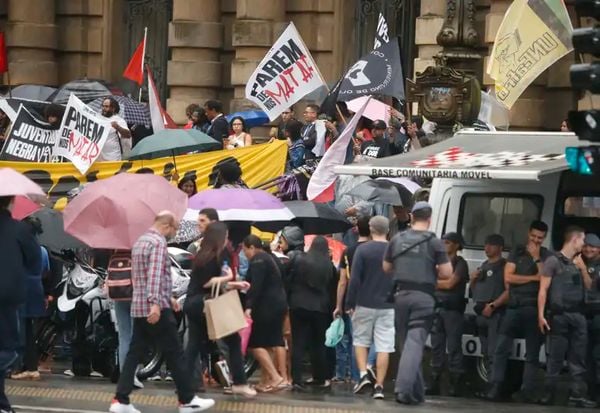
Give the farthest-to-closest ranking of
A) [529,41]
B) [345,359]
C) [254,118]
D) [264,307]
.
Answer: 1. [254,118]
2. [529,41]
3. [345,359]
4. [264,307]

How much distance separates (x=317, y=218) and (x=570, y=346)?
3.20 metres

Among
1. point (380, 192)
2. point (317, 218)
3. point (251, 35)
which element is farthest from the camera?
point (251, 35)

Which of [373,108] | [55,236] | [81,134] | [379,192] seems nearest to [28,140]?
[81,134]

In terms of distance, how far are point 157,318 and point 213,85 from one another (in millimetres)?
15638

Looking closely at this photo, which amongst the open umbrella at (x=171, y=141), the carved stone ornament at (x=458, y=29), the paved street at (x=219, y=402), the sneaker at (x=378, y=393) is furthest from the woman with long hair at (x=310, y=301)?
the carved stone ornament at (x=458, y=29)

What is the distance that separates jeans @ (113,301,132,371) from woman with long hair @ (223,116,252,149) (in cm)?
690

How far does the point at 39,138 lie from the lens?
25719mm

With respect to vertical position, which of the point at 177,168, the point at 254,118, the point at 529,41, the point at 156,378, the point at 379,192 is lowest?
the point at 156,378

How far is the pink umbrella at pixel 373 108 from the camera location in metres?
24.9

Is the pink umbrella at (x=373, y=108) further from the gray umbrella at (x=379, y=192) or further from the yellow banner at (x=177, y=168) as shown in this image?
the gray umbrella at (x=379, y=192)

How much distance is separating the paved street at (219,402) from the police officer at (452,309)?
471mm

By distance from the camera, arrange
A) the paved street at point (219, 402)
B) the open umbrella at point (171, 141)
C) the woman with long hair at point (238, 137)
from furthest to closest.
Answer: the woman with long hair at point (238, 137) → the open umbrella at point (171, 141) → the paved street at point (219, 402)

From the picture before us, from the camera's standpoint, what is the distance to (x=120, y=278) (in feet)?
59.2

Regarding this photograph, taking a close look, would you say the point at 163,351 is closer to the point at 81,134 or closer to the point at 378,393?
the point at 378,393
